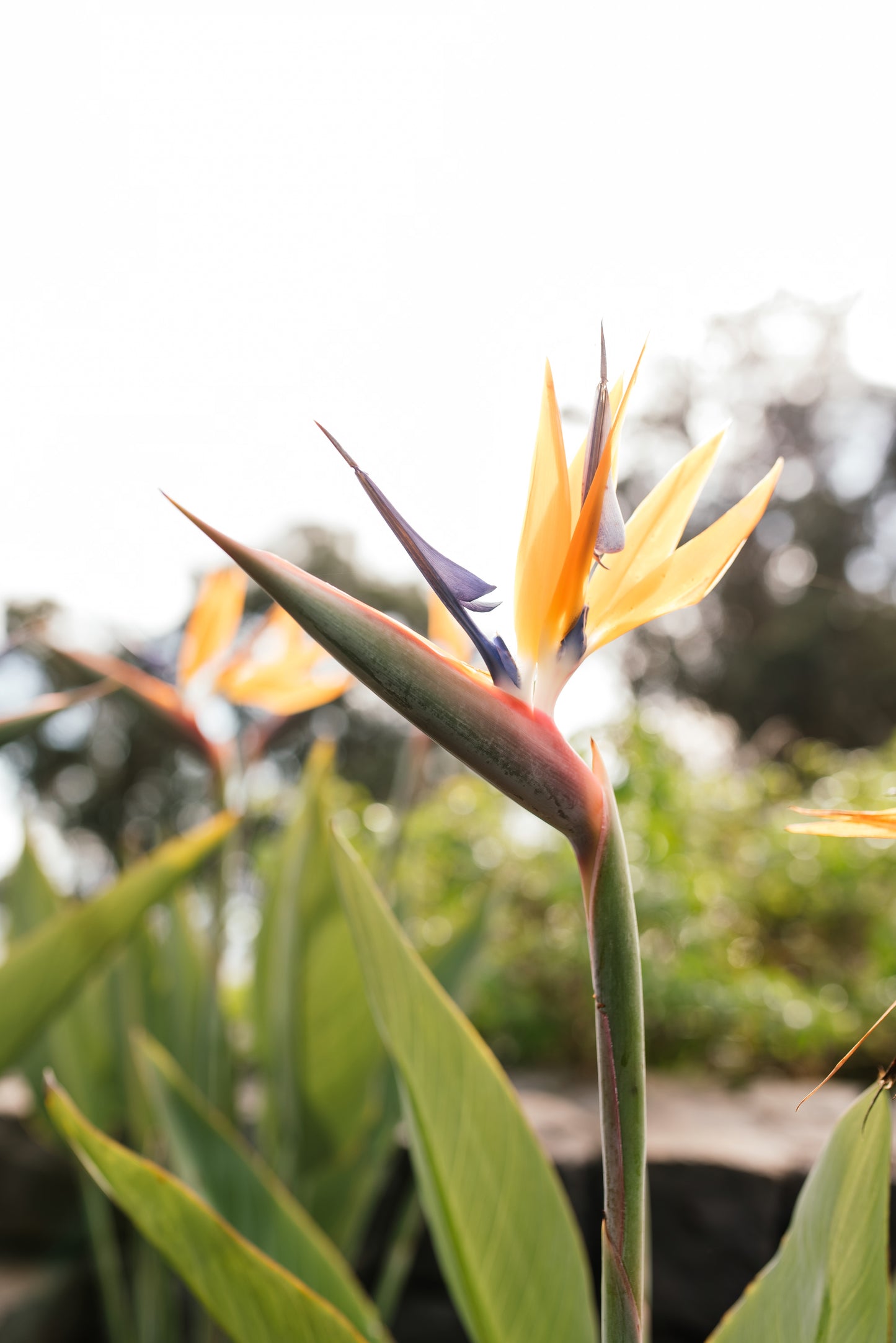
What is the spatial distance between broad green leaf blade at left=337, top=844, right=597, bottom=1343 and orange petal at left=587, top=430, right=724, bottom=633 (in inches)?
8.0

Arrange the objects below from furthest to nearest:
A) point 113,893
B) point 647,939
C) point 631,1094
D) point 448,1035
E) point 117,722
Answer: point 117,722 < point 647,939 < point 113,893 < point 448,1035 < point 631,1094

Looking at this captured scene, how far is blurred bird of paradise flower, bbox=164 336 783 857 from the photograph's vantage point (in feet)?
0.88

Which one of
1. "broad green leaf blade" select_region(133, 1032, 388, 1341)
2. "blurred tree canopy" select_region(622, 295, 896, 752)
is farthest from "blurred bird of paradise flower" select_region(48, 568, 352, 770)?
"blurred tree canopy" select_region(622, 295, 896, 752)

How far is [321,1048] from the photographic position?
2.83ft

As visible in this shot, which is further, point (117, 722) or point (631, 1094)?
point (117, 722)

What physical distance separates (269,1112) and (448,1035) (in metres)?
0.56

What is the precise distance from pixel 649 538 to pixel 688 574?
0.07ft

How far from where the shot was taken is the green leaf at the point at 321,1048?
33.1 inches

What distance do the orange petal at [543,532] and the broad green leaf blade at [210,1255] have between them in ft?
0.93

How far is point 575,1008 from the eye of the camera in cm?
131

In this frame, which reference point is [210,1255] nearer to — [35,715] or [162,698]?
[35,715]

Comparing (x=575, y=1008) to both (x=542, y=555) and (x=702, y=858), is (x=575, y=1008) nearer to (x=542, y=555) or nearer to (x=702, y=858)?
(x=702, y=858)

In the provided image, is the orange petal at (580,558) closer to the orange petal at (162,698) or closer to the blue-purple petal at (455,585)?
the blue-purple petal at (455,585)

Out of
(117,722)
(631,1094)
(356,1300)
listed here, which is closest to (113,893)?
(356,1300)
